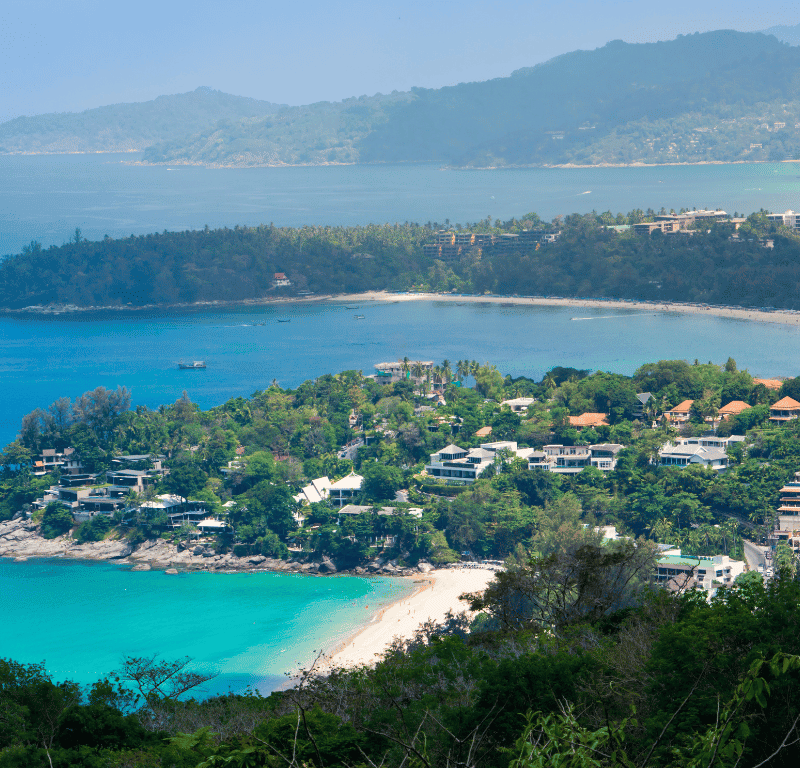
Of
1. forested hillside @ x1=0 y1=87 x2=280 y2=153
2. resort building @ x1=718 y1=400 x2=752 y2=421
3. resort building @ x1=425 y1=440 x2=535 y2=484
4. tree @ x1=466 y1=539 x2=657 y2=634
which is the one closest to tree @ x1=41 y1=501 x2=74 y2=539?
resort building @ x1=425 y1=440 x2=535 y2=484

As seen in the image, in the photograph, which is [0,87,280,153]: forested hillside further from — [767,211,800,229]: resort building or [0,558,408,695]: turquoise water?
[0,558,408,695]: turquoise water

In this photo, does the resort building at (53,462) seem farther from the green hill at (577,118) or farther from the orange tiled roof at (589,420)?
the green hill at (577,118)

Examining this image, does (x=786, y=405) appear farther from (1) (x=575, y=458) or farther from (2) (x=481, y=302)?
(2) (x=481, y=302)

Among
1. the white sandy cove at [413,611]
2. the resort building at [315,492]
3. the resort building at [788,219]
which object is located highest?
the resort building at [788,219]

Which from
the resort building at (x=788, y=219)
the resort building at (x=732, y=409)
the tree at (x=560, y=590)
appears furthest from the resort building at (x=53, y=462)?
the resort building at (x=788, y=219)

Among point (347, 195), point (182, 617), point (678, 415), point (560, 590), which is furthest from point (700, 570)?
point (347, 195)
